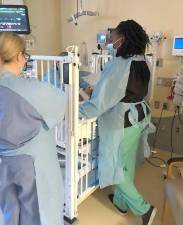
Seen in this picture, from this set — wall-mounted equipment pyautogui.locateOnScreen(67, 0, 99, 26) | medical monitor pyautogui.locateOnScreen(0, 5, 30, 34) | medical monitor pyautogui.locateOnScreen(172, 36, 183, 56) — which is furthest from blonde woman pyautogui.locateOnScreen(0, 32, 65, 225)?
wall-mounted equipment pyautogui.locateOnScreen(67, 0, 99, 26)

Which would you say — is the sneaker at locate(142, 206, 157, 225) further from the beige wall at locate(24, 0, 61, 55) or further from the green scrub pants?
the beige wall at locate(24, 0, 61, 55)

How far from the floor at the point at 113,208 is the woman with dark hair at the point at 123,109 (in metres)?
0.22

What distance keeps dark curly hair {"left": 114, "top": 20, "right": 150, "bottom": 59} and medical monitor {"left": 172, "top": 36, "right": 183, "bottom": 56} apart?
4.09 ft

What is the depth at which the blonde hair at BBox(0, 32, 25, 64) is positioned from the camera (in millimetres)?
990

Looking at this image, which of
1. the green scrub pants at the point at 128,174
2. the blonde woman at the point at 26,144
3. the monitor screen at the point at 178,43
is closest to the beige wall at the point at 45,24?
the monitor screen at the point at 178,43

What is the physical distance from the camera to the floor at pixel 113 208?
1858 mm

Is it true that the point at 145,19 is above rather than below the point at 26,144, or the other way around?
above

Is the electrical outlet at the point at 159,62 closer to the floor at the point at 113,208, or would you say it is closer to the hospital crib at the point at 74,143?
the floor at the point at 113,208

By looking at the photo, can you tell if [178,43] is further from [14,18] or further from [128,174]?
[14,18]

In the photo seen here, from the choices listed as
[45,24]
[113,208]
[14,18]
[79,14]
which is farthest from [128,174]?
[45,24]

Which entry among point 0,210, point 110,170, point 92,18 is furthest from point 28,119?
point 92,18

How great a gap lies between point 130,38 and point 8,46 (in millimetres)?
845

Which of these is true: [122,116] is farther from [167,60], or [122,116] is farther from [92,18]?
[92,18]

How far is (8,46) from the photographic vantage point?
3.26 ft
